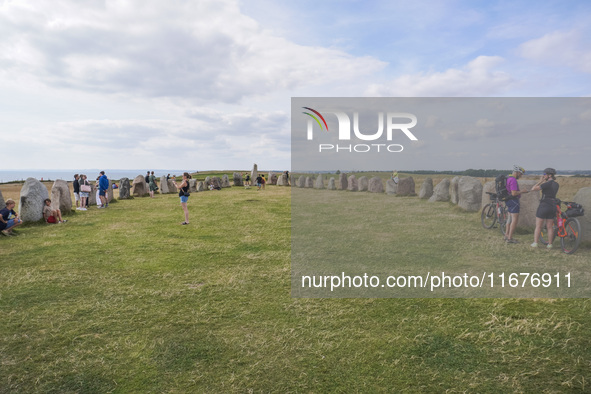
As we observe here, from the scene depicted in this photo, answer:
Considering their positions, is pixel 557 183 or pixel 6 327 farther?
pixel 557 183

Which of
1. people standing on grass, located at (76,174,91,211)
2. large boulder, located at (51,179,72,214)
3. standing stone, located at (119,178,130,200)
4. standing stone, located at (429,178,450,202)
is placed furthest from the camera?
standing stone, located at (119,178,130,200)

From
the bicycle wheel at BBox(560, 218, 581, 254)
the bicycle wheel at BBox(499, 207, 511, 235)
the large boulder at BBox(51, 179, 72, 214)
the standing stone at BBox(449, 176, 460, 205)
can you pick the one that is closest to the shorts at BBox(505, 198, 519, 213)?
the bicycle wheel at BBox(499, 207, 511, 235)

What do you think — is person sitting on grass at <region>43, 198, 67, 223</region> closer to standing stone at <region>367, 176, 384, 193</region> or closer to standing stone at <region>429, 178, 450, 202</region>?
standing stone at <region>429, 178, 450, 202</region>

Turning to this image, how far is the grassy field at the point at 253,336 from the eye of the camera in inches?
155

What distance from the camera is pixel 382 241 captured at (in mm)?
10477

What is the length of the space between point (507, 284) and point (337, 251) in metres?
3.89

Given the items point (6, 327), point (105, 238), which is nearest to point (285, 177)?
point (105, 238)

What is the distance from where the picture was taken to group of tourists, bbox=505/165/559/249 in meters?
8.72

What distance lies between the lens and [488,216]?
12.2 meters

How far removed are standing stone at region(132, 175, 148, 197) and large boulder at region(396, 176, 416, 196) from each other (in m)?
17.7

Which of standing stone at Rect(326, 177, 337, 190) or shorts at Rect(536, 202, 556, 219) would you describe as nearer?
shorts at Rect(536, 202, 556, 219)

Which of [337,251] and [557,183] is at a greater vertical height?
[557,183]

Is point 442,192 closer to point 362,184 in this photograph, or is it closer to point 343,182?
point 362,184

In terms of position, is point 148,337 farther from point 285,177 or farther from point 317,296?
point 285,177
